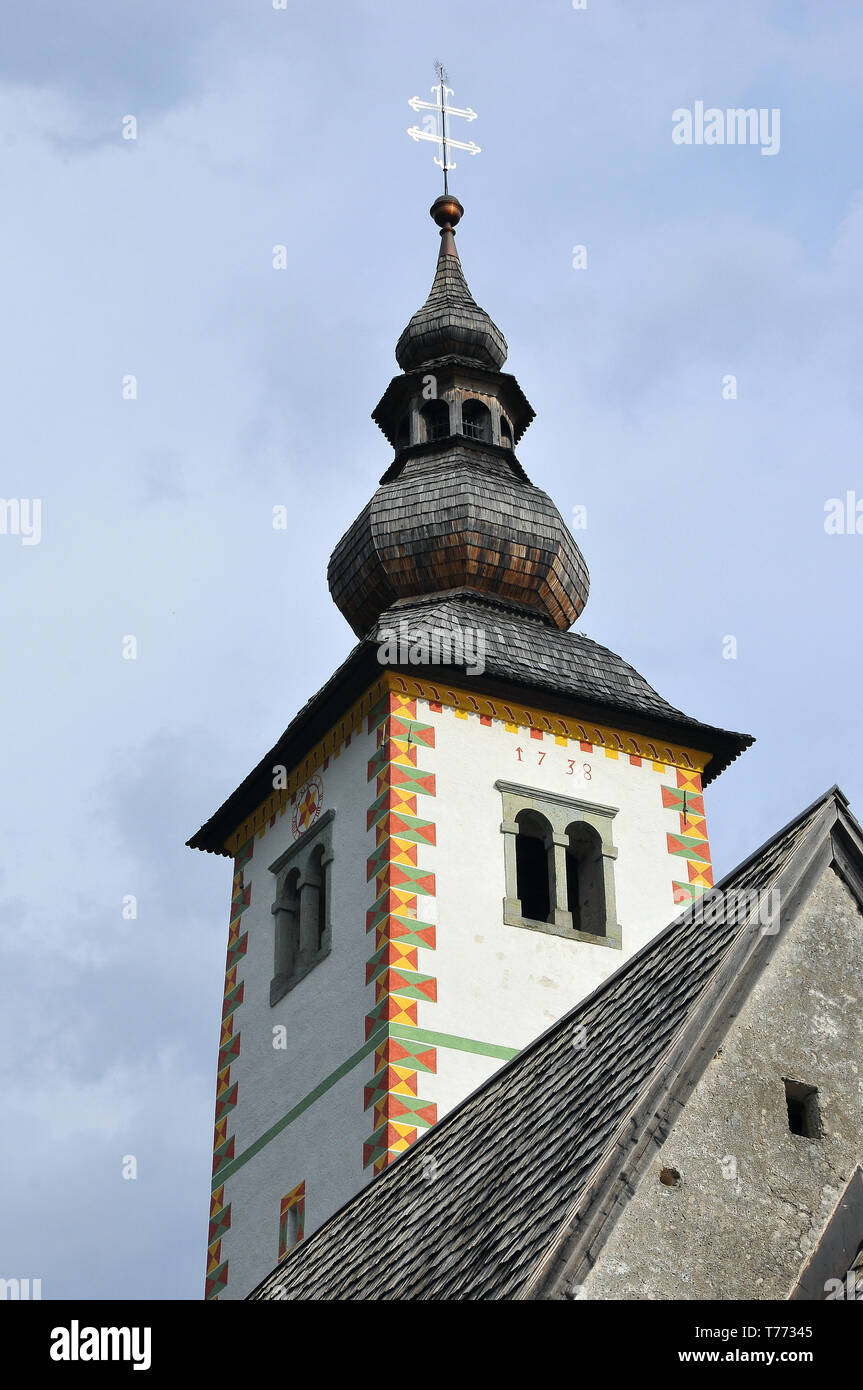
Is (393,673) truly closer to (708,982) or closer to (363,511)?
(363,511)

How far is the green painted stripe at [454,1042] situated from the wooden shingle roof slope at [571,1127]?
10.6 metres

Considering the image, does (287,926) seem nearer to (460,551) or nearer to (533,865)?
(533,865)

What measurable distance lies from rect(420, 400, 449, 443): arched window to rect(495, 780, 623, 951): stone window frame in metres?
8.41

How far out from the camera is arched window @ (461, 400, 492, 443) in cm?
3272

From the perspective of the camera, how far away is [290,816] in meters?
27.7

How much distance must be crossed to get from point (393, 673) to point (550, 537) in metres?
4.99

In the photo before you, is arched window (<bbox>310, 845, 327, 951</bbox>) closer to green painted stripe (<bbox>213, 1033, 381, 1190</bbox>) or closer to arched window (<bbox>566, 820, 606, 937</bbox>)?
green painted stripe (<bbox>213, 1033, 381, 1190</bbox>)

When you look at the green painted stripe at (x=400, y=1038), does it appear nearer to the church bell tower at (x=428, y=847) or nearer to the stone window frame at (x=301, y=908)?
the church bell tower at (x=428, y=847)

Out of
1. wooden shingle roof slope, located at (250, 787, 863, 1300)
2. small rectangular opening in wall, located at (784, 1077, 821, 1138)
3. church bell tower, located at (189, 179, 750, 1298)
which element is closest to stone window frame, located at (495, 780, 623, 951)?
church bell tower, located at (189, 179, 750, 1298)

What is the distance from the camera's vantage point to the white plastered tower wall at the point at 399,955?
75.2ft

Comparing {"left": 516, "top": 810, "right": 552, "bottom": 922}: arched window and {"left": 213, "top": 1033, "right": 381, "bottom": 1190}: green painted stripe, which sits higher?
{"left": 516, "top": 810, "right": 552, "bottom": 922}: arched window
